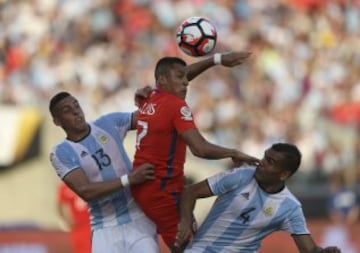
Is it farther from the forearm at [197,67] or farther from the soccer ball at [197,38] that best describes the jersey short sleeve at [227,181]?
the soccer ball at [197,38]

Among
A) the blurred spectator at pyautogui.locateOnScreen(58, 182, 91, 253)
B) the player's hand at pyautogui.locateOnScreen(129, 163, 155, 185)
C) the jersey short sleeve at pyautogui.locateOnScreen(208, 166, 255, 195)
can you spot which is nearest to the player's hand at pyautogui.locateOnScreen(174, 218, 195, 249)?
the jersey short sleeve at pyautogui.locateOnScreen(208, 166, 255, 195)

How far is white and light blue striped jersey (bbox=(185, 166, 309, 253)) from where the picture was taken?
763 cm

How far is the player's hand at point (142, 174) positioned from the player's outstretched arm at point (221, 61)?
744mm

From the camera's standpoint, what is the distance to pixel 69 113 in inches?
320

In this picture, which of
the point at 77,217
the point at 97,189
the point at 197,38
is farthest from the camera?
the point at 77,217

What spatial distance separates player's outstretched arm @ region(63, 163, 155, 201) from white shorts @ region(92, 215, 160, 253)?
41 centimetres

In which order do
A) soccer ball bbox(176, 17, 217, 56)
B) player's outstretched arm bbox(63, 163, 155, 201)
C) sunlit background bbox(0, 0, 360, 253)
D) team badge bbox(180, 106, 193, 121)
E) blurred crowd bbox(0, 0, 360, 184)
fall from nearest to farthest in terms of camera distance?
team badge bbox(180, 106, 193, 121), player's outstretched arm bbox(63, 163, 155, 201), soccer ball bbox(176, 17, 217, 56), sunlit background bbox(0, 0, 360, 253), blurred crowd bbox(0, 0, 360, 184)

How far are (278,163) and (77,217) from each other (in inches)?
143

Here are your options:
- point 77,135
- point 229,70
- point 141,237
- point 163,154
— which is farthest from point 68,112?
point 229,70

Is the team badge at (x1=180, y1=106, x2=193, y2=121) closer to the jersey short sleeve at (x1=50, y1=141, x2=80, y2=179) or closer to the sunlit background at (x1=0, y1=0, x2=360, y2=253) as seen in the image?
the jersey short sleeve at (x1=50, y1=141, x2=80, y2=179)

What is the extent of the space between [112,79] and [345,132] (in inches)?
152

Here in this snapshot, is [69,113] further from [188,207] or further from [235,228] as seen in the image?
[235,228]

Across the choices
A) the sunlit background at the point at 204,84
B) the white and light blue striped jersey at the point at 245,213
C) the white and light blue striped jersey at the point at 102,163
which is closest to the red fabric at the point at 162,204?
the white and light blue striped jersey at the point at 102,163

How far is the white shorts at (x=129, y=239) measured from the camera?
26.8ft
